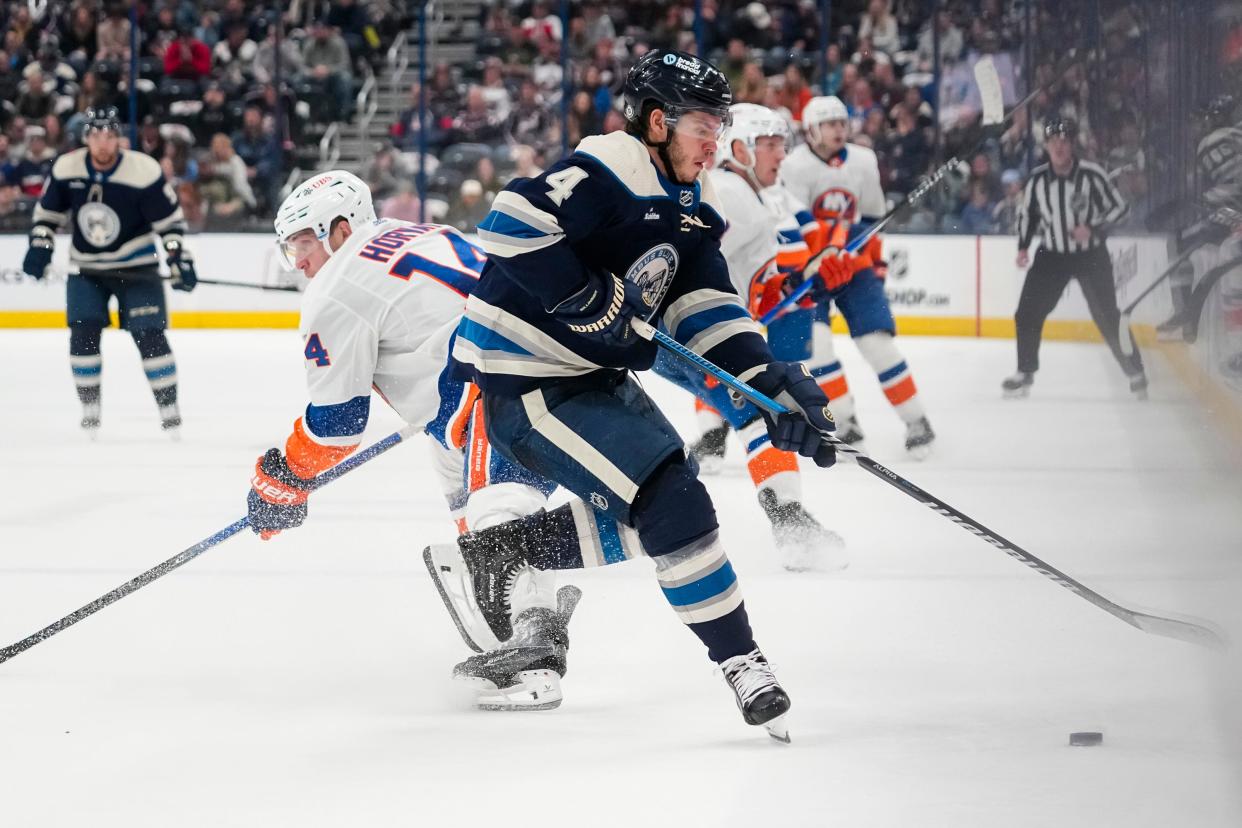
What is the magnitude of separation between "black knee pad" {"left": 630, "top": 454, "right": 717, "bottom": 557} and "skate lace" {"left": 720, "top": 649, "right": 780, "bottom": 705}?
211mm

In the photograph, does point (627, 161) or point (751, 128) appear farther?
point (751, 128)

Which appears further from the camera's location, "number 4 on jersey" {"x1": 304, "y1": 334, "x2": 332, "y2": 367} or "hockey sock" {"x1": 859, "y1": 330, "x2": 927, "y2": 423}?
"hockey sock" {"x1": 859, "y1": 330, "x2": 927, "y2": 423}

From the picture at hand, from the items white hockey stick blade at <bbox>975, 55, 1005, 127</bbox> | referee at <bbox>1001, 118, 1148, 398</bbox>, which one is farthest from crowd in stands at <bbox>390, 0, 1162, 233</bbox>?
white hockey stick blade at <bbox>975, 55, 1005, 127</bbox>

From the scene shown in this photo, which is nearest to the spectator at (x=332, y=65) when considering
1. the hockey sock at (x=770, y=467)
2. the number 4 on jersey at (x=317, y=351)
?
the hockey sock at (x=770, y=467)

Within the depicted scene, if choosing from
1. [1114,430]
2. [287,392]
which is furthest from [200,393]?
[1114,430]

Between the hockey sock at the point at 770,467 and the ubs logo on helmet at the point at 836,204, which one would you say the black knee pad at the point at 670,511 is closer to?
the hockey sock at the point at 770,467

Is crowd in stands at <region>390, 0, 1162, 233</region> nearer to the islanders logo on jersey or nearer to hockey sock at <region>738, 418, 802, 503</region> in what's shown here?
the islanders logo on jersey

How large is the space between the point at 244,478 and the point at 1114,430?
3.20 meters

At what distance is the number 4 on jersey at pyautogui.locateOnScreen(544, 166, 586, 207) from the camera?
242cm

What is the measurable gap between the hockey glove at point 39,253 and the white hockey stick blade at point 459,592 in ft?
14.1

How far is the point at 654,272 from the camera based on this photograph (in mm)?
2596

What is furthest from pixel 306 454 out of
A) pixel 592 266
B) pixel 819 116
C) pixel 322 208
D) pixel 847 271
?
pixel 819 116

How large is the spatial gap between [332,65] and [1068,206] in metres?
6.97

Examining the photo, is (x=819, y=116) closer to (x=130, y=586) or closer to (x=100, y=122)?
(x=100, y=122)
